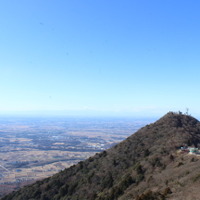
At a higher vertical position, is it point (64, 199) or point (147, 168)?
point (147, 168)

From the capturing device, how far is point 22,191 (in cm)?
3528

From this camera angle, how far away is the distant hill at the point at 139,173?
17.8 m

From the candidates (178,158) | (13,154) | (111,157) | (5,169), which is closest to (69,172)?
(111,157)

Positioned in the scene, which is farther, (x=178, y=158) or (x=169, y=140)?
(x=169, y=140)

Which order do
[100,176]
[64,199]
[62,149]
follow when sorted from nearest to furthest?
[64,199] → [100,176] → [62,149]

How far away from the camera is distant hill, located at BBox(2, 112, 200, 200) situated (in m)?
17.8

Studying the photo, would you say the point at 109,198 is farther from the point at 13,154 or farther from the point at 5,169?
the point at 13,154

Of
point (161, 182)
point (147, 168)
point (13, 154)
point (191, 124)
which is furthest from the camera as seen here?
point (13, 154)

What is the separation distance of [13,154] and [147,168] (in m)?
108

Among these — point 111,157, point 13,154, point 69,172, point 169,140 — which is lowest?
point 13,154

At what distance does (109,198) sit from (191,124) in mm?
30462

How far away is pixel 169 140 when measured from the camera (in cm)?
3475

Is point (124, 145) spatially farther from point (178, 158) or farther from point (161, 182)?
point (161, 182)

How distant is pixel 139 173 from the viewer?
82.9 ft
